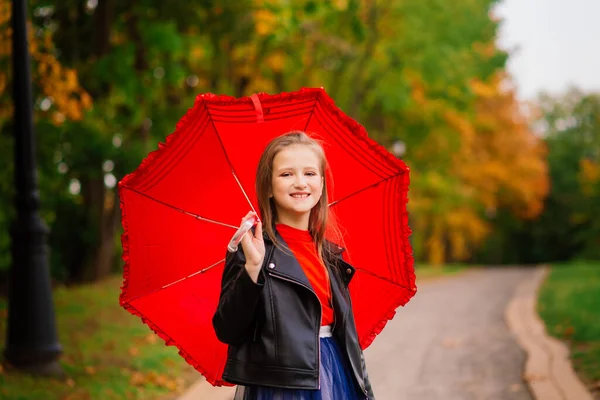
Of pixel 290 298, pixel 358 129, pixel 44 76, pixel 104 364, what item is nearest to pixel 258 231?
pixel 290 298

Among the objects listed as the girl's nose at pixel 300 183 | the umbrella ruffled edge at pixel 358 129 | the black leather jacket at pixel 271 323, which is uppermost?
the umbrella ruffled edge at pixel 358 129

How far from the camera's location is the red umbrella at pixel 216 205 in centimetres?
337

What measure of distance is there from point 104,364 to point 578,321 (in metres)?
5.86

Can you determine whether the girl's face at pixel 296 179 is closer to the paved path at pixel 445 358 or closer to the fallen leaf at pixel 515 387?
the paved path at pixel 445 358

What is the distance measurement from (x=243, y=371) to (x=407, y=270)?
111 centimetres

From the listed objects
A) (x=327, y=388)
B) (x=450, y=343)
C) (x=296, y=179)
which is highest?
(x=296, y=179)

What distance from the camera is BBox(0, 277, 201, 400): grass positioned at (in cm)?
593

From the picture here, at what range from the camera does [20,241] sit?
6262 mm

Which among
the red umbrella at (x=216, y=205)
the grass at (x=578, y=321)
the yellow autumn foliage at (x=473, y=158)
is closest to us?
the red umbrella at (x=216, y=205)

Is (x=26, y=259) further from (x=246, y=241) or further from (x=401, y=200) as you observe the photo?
(x=246, y=241)

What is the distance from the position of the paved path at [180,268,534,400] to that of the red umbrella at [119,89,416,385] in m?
2.82

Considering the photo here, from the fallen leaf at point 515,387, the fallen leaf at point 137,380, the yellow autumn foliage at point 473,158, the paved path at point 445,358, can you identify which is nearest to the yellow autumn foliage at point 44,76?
the fallen leaf at point 137,380

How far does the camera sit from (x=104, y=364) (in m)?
7.13

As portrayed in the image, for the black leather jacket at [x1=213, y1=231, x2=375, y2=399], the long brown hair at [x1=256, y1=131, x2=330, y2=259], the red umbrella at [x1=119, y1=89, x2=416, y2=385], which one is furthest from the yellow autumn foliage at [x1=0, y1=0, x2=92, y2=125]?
the black leather jacket at [x1=213, y1=231, x2=375, y2=399]
